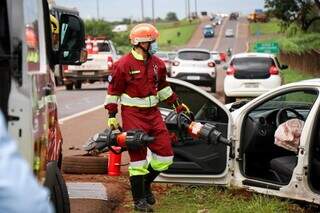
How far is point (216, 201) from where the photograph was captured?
7.08 metres

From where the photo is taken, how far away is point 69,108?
19656mm

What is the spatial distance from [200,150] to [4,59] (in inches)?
170

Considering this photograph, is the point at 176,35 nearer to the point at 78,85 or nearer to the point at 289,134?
the point at 78,85

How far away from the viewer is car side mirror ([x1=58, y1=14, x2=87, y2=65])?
204 inches

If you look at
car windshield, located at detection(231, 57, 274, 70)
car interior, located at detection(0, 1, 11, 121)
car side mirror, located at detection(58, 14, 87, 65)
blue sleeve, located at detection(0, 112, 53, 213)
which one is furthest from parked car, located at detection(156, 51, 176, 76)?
blue sleeve, located at detection(0, 112, 53, 213)

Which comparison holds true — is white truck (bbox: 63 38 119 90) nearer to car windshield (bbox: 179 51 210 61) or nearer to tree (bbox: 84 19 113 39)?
car windshield (bbox: 179 51 210 61)

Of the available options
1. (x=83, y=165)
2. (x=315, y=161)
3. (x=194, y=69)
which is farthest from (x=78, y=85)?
(x=315, y=161)

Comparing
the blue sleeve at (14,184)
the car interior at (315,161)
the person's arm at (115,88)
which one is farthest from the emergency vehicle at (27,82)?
the car interior at (315,161)

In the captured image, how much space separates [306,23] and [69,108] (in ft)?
86.8

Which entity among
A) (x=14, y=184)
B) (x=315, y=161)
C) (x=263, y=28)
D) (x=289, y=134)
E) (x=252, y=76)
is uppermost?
(x=14, y=184)

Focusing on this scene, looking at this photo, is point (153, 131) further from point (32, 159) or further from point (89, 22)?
point (89, 22)

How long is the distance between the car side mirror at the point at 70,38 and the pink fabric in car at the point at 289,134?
237 cm

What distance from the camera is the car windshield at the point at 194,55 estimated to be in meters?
26.4

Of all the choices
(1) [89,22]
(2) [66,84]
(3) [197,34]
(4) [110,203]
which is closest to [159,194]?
(4) [110,203]
